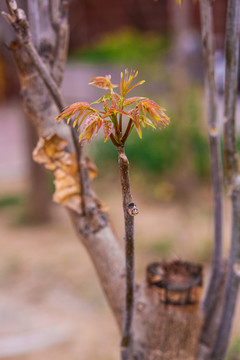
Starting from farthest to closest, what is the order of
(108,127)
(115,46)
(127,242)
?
(115,46) → (127,242) → (108,127)

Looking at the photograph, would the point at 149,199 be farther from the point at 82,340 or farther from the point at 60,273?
the point at 82,340

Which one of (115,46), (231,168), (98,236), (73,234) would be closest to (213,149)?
(231,168)

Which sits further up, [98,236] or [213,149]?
[213,149]

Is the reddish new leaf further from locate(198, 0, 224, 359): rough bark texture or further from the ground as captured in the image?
the ground

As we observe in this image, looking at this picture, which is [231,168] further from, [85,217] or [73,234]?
[73,234]

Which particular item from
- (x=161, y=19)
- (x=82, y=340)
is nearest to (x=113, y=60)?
(x=161, y=19)
